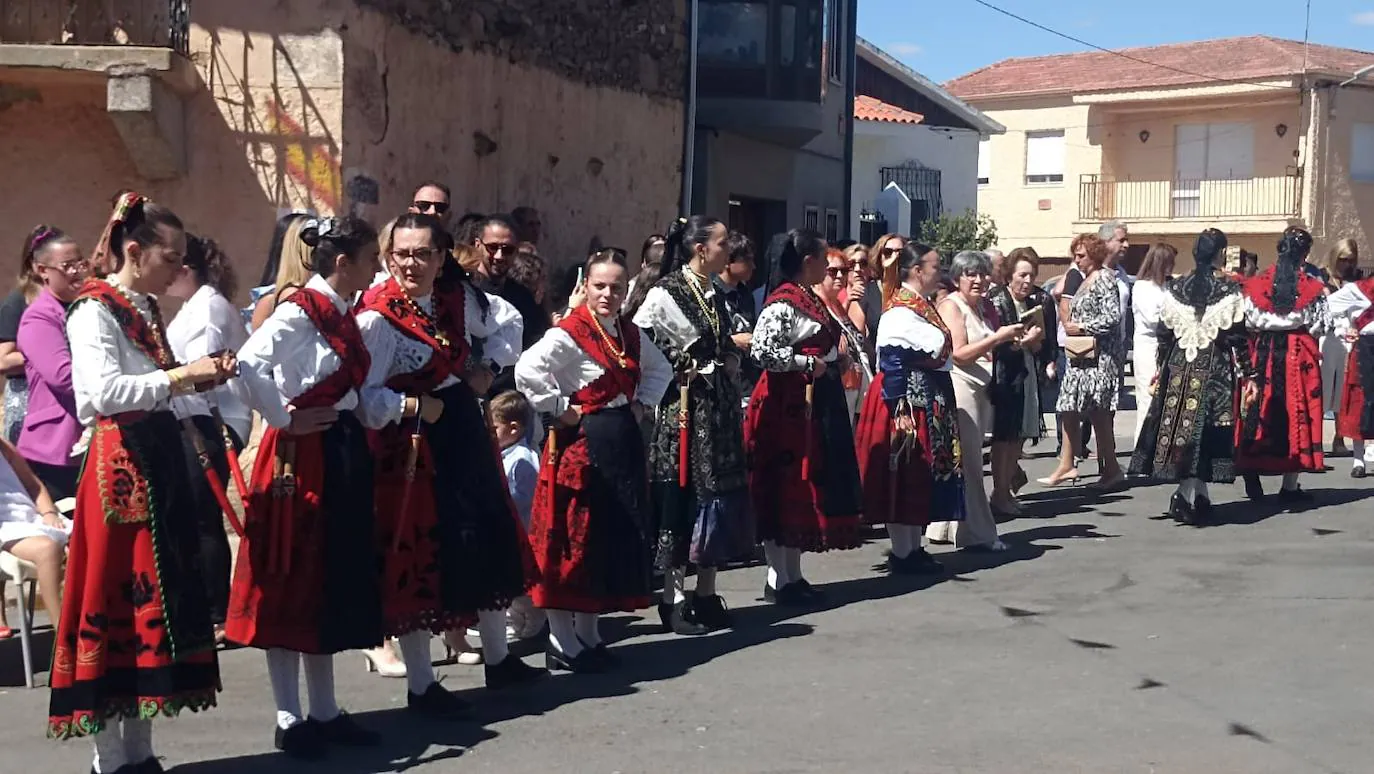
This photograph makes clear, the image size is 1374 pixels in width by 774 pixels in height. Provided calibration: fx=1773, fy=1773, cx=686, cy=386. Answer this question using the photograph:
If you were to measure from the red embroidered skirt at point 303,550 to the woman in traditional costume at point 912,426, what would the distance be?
Answer: 4006mm

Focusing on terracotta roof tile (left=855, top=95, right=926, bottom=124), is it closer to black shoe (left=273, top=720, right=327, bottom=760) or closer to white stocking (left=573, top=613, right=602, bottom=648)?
white stocking (left=573, top=613, right=602, bottom=648)

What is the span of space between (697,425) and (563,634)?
46.9 inches

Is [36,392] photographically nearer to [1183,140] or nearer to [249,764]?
[249,764]

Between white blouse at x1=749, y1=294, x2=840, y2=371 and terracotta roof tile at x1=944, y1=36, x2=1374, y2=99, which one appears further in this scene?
terracotta roof tile at x1=944, y1=36, x2=1374, y2=99

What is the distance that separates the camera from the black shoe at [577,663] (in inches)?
286

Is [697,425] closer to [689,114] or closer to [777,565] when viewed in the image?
[777,565]

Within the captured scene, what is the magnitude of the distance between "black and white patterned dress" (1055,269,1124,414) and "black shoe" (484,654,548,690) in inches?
278

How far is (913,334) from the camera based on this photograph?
9.45 metres

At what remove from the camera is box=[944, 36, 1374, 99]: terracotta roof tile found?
39.6m

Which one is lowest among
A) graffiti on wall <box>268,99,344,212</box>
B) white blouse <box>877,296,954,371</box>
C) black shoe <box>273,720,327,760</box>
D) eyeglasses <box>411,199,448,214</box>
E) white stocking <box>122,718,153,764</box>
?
black shoe <box>273,720,327,760</box>

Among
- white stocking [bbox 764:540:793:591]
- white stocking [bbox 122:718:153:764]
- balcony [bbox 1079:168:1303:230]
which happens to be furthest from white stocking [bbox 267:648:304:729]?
balcony [bbox 1079:168:1303:230]

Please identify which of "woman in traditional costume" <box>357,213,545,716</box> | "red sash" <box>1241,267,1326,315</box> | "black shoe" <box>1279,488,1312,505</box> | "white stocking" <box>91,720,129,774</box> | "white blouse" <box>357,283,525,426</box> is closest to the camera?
"white stocking" <box>91,720,129,774</box>


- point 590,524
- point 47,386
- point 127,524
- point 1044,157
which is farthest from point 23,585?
point 1044,157

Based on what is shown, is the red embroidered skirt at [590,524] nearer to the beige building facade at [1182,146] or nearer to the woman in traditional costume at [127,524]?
the woman in traditional costume at [127,524]
